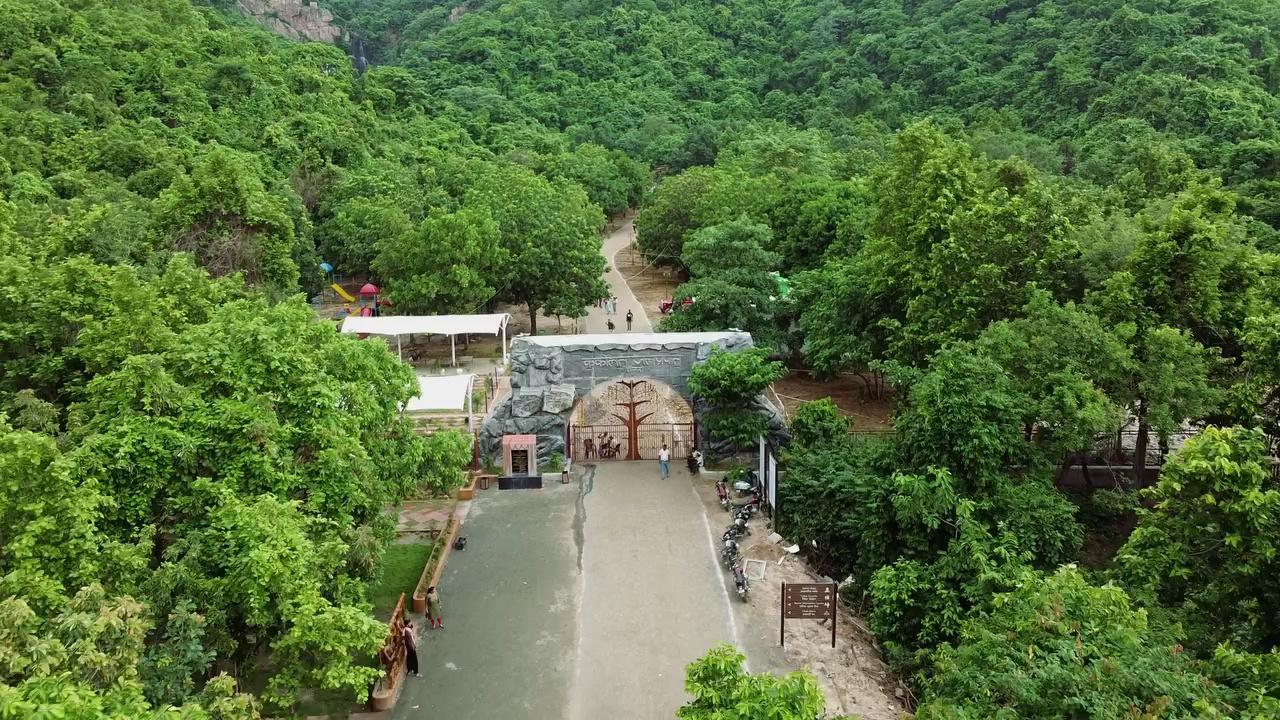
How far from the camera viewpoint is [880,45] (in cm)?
6925

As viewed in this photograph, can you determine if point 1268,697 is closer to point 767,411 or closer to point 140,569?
point 140,569

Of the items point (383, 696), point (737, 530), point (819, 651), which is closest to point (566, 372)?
point (737, 530)

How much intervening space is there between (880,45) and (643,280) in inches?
1470

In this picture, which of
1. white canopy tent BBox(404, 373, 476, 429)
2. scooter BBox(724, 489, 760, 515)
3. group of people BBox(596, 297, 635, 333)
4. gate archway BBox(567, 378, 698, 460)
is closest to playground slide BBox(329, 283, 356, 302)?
group of people BBox(596, 297, 635, 333)

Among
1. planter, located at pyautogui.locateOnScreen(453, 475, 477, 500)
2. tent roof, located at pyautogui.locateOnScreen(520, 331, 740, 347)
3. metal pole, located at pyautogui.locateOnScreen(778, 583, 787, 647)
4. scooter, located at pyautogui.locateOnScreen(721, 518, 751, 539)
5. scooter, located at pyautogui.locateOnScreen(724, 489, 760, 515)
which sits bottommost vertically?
metal pole, located at pyautogui.locateOnScreen(778, 583, 787, 647)

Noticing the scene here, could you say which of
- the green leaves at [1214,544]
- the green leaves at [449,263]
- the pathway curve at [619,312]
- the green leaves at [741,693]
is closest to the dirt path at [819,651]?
the green leaves at [741,693]

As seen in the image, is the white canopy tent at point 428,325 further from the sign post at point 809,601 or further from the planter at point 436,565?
the sign post at point 809,601

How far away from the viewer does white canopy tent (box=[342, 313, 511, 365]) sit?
93.5 feet

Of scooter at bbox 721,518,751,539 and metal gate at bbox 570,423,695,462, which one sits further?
metal gate at bbox 570,423,695,462

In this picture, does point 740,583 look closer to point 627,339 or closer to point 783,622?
point 783,622

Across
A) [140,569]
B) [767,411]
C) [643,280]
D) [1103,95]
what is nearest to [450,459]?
[140,569]

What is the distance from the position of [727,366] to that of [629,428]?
11.3 ft

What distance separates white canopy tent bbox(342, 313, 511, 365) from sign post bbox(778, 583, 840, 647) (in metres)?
16.8

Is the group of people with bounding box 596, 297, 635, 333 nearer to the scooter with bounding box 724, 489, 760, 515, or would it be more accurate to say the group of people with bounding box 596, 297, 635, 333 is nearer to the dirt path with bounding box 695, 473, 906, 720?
the scooter with bounding box 724, 489, 760, 515
